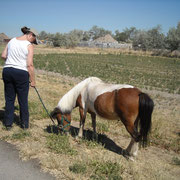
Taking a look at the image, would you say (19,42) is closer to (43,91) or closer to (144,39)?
(43,91)

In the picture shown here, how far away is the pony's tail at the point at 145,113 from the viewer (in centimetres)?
374

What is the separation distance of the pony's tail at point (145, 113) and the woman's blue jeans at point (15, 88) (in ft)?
8.15

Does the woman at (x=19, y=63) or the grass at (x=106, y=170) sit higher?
the woman at (x=19, y=63)

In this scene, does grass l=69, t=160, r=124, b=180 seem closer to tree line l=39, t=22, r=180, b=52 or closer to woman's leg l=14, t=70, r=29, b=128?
woman's leg l=14, t=70, r=29, b=128

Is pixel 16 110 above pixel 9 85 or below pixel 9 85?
below

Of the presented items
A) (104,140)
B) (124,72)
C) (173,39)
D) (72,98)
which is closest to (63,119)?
(72,98)

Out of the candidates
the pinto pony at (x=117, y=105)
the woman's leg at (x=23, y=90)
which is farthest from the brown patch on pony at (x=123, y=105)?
the woman's leg at (x=23, y=90)

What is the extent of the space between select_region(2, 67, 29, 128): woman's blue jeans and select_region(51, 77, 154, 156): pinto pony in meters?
0.74

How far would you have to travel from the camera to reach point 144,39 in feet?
224

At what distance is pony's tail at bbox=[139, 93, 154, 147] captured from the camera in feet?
12.3

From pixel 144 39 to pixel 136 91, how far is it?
68655 mm

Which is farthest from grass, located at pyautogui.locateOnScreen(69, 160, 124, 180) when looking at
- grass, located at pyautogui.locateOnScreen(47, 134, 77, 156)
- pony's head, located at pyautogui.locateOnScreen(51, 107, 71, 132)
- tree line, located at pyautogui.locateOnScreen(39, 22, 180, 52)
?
tree line, located at pyautogui.locateOnScreen(39, 22, 180, 52)

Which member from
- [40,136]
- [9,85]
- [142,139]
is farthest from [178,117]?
[9,85]

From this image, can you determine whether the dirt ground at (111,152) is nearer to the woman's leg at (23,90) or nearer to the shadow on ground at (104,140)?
the shadow on ground at (104,140)
